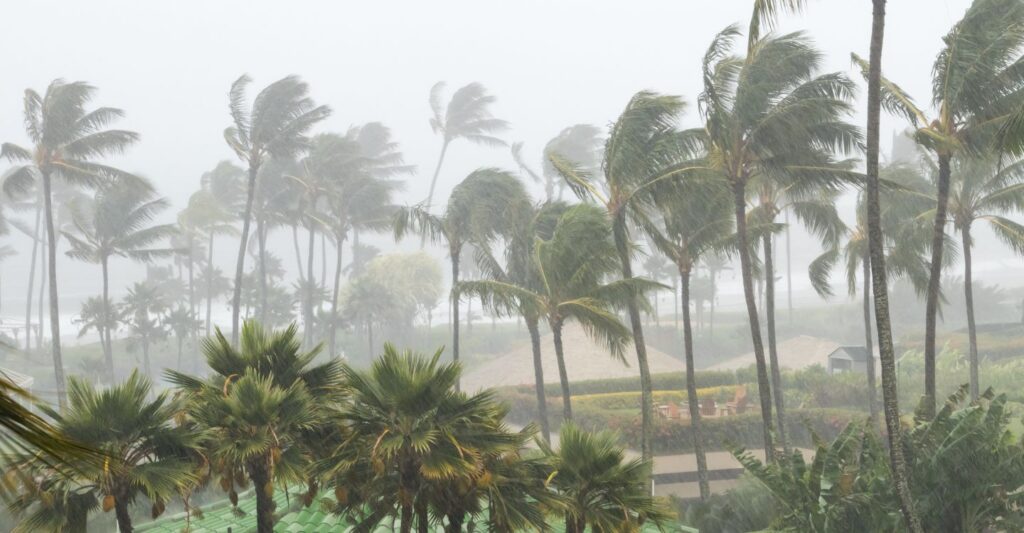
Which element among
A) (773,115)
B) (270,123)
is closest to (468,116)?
(270,123)

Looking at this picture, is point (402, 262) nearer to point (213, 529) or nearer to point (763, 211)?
point (763, 211)

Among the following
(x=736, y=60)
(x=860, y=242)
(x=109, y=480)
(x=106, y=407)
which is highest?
(x=736, y=60)

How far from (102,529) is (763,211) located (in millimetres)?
19951

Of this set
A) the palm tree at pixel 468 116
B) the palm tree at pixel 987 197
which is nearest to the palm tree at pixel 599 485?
the palm tree at pixel 987 197

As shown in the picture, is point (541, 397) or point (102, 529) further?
point (541, 397)

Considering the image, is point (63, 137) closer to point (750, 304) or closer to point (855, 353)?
point (750, 304)

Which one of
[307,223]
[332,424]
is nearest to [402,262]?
[307,223]

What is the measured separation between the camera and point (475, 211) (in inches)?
1086

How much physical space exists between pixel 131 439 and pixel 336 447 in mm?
2331

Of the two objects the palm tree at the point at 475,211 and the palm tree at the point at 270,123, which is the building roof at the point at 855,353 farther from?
the palm tree at the point at 270,123

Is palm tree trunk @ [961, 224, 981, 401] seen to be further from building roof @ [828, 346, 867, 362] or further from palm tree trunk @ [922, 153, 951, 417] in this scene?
building roof @ [828, 346, 867, 362]

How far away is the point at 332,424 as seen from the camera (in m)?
11.1

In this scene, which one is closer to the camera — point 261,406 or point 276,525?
point 261,406

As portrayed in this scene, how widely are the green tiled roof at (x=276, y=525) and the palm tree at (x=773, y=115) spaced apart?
A: 28.1 feet
